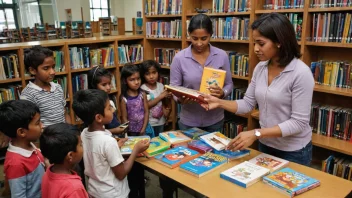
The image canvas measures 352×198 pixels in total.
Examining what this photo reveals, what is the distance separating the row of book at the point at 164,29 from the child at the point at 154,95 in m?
1.11

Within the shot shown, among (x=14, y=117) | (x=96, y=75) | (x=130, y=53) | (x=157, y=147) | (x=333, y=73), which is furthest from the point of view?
(x=130, y=53)

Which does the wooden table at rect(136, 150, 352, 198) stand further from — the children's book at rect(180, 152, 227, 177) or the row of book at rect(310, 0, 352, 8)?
the row of book at rect(310, 0, 352, 8)

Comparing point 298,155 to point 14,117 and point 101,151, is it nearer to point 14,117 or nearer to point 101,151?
point 101,151

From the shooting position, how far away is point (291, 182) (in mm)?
1441

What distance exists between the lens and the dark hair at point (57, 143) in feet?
4.48

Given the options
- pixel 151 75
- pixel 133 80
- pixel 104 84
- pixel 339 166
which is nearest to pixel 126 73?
pixel 133 80

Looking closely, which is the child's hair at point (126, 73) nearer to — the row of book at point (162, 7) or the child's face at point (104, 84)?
the child's face at point (104, 84)

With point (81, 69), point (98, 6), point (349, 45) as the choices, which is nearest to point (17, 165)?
point (81, 69)

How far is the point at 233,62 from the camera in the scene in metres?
3.50

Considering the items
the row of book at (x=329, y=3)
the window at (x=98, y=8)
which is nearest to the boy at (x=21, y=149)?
the row of book at (x=329, y=3)

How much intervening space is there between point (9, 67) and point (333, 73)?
11.5ft

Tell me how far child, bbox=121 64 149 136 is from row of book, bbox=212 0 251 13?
4.54 ft

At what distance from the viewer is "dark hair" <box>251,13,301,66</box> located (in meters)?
1.57

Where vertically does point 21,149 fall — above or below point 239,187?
above
